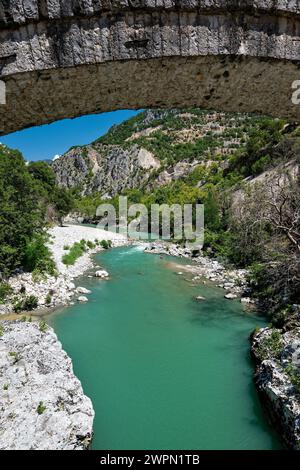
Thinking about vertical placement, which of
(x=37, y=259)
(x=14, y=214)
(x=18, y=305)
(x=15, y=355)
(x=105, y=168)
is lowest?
(x=18, y=305)

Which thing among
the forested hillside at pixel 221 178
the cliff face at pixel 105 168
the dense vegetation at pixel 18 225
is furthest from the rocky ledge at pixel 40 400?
the cliff face at pixel 105 168

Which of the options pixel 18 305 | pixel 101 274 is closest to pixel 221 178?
pixel 101 274

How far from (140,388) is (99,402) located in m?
1.20

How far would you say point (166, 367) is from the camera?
974cm

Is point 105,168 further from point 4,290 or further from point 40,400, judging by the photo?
point 40,400

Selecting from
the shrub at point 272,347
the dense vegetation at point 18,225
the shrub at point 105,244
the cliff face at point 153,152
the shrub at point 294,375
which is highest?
the cliff face at point 153,152

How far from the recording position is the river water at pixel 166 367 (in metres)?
7.34

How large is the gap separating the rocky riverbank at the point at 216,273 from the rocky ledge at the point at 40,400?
30.9ft

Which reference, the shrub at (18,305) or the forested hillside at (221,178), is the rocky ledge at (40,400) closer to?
the shrub at (18,305)

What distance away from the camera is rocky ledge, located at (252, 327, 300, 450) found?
6.81 metres

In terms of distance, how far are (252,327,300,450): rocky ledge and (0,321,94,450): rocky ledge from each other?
435 centimetres

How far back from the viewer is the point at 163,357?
10273mm

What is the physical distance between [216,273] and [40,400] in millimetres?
14018
